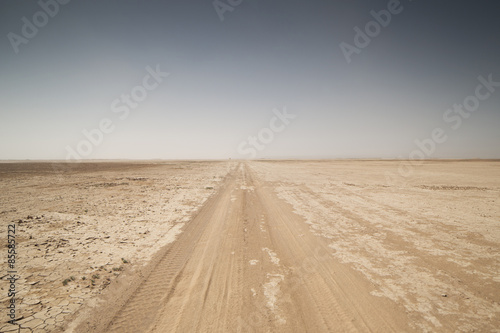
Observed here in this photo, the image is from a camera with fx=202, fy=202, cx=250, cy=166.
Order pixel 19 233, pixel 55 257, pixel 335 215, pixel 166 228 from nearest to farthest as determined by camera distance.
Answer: pixel 55 257 → pixel 19 233 → pixel 166 228 → pixel 335 215

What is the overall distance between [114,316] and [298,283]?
10.3 feet

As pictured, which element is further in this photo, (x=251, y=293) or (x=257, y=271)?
(x=257, y=271)

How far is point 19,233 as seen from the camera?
6.43m

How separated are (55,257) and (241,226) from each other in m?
5.00

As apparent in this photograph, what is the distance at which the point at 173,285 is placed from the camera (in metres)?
3.89

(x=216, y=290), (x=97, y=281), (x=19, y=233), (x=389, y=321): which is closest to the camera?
(x=389, y=321)

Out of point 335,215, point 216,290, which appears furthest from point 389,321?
point 335,215

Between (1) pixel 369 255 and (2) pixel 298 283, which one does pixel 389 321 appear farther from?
(1) pixel 369 255

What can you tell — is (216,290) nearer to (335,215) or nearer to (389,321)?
(389,321)

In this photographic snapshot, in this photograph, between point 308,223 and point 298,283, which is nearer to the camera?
point 298,283

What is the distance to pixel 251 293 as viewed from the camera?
142 inches

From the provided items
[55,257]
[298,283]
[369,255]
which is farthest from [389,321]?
[55,257]

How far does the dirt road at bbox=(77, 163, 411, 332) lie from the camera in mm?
2947

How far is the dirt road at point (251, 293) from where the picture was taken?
9.67 feet
